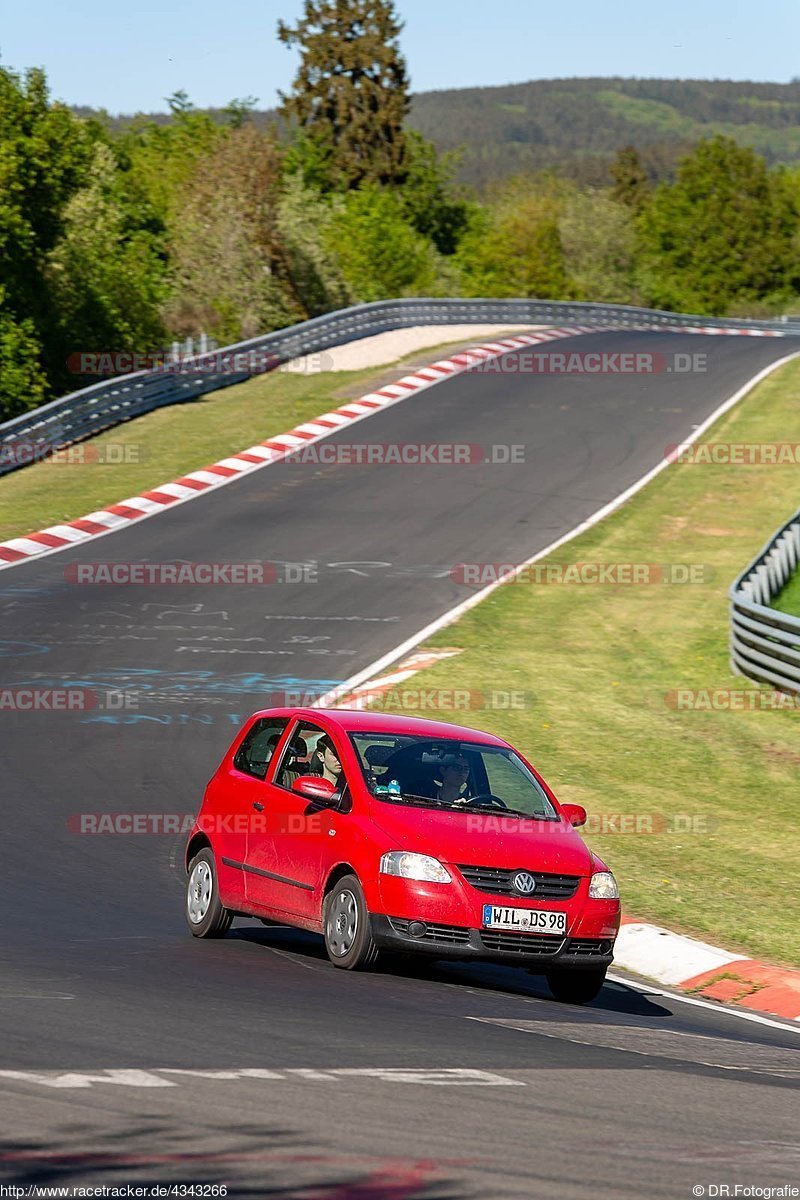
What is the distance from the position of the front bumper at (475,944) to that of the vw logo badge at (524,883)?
26 cm

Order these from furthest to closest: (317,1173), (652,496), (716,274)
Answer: (716,274) → (652,496) → (317,1173)

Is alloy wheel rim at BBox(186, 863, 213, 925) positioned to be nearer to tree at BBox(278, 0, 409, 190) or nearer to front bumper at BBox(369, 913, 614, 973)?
front bumper at BBox(369, 913, 614, 973)

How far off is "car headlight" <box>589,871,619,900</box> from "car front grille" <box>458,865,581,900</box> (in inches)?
6.3

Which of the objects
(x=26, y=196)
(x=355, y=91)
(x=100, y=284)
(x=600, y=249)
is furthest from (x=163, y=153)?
(x=26, y=196)

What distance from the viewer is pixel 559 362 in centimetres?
4653

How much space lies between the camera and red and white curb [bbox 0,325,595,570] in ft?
95.3

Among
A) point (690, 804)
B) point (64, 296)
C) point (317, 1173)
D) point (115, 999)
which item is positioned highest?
point (64, 296)

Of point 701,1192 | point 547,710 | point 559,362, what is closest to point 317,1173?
point 701,1192

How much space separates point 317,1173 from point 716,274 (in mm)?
122123

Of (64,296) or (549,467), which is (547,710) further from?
(64,296)

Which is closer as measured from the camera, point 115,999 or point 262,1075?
point 262,1075

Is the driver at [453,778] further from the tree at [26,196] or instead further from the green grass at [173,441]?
the tree at [26,196]

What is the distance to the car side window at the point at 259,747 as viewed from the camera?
37.5 feet

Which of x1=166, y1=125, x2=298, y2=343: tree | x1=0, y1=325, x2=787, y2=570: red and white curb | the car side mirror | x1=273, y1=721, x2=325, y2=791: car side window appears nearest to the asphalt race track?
the car side mirror
